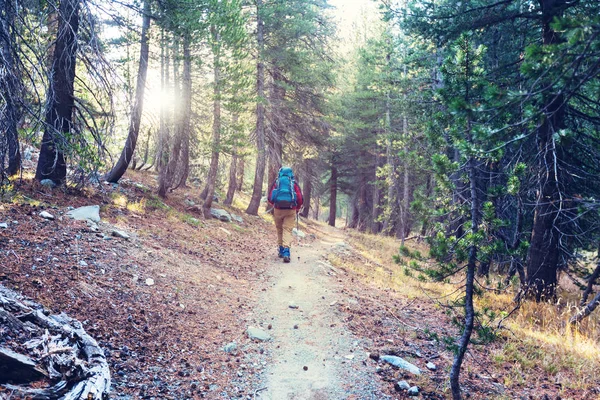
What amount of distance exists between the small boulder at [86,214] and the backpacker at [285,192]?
4.63 metres

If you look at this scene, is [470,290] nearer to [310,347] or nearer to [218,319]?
[310,347]

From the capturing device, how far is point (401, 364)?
5.20m

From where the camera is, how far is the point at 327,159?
1162 inches

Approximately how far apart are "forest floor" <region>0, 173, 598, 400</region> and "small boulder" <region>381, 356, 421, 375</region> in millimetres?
94

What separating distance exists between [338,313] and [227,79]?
987 centimetres

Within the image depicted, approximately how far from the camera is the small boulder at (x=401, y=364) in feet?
16.7

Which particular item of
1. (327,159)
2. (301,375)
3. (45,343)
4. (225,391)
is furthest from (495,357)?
(327,159)

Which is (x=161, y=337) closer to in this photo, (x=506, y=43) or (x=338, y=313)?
(x=338, y=313)

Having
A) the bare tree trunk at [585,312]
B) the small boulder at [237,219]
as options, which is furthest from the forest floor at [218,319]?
the small boulder at [237,219]

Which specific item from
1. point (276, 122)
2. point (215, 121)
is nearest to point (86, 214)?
point (215, 121)

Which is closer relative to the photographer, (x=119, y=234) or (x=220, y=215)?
(x=119, y=234)

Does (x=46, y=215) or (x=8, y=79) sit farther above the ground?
(x=8, y=79)

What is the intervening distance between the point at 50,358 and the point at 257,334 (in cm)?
310

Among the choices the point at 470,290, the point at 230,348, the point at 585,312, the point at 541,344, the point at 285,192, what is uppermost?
the point at 285,192
